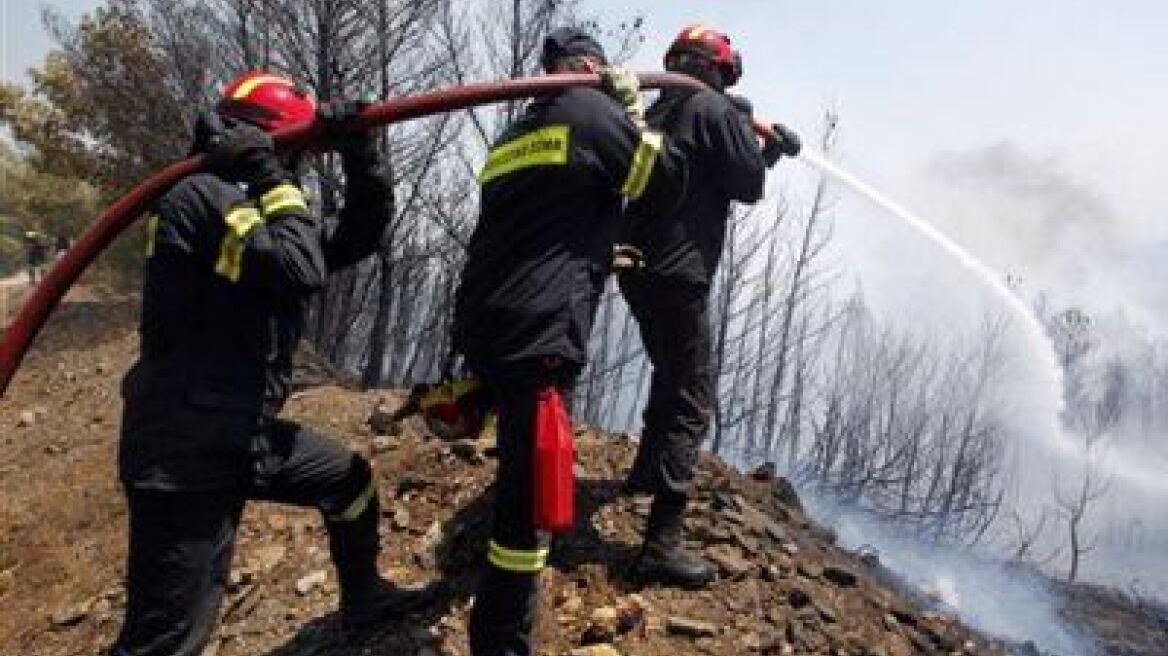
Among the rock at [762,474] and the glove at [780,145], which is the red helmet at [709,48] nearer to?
the glove at [780,145]

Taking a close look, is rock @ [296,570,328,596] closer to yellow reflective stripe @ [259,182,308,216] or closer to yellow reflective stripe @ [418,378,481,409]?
yellow reflective stripe @ [418,378,481,409]

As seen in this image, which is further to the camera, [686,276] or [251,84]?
[686,276]

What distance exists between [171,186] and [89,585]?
10.6 ft

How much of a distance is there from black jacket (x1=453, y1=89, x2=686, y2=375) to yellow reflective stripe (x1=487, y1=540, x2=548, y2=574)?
0.67 m

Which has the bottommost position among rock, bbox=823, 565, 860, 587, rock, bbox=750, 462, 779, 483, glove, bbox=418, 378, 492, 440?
rock, bbox=823, 565, 860, 587

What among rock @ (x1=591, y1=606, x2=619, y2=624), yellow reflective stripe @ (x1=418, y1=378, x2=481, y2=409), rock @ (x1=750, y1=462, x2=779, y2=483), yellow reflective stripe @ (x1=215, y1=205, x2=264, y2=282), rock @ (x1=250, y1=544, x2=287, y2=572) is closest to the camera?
yellow reflective stripe @ (x1=215, y1=205, x2=264, y2=282)

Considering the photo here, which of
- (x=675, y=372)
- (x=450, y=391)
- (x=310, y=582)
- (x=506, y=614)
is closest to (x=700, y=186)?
(x=675, y=372)

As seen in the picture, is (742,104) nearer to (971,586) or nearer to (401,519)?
(401,519)

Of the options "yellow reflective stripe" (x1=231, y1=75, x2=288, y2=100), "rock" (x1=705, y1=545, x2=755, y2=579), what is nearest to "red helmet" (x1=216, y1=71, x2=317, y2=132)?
"yellow reflective stripe" (x1=231, y1=75, x2=288, y2=100)

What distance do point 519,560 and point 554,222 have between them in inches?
49.0

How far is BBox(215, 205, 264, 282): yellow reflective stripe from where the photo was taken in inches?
151

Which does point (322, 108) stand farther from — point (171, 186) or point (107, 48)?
point (107, 48)

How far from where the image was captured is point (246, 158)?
13.3 feet

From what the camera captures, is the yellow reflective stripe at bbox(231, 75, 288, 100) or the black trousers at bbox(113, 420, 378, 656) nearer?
the black trousers at bbox(113, 420, 378, 656)
